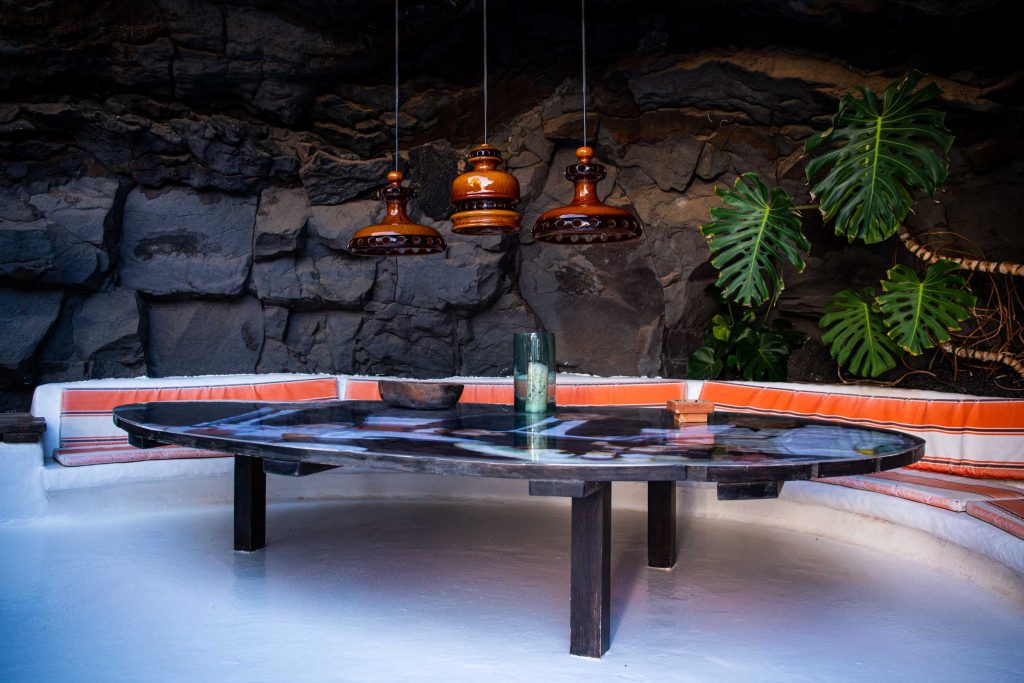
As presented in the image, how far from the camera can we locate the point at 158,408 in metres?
2.85

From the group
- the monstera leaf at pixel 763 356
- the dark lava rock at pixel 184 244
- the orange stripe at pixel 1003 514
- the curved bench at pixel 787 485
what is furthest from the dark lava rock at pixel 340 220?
the orange stripe at pixel 1003 514

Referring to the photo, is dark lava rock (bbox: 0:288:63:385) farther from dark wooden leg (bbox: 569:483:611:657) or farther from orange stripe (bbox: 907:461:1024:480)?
orange stripe (bbox: 907:461:1024:480)

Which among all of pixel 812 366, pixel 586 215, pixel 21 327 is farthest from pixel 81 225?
pixel 812 366

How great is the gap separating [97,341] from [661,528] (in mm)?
3961

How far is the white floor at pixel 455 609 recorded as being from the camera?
2.01m

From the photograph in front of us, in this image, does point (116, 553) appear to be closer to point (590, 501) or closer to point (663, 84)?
point (590, 501)

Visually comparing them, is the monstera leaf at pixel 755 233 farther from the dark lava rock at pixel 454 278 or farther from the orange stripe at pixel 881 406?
Result: the dark lava rock at pixel 454 278

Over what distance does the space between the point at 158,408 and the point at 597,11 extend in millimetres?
3906

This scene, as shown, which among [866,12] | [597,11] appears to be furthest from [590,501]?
[597,11]

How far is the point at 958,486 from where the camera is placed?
290cm

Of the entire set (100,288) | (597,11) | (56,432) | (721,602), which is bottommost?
(721,602)

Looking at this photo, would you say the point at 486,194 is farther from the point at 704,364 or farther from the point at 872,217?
the point at 704,364

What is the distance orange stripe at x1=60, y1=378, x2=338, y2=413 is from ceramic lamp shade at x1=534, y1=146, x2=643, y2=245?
2.05 metres

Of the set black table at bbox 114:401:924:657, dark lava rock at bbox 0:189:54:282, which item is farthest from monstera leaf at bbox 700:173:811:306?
dark lava rock at bbox 0:189:54:282
